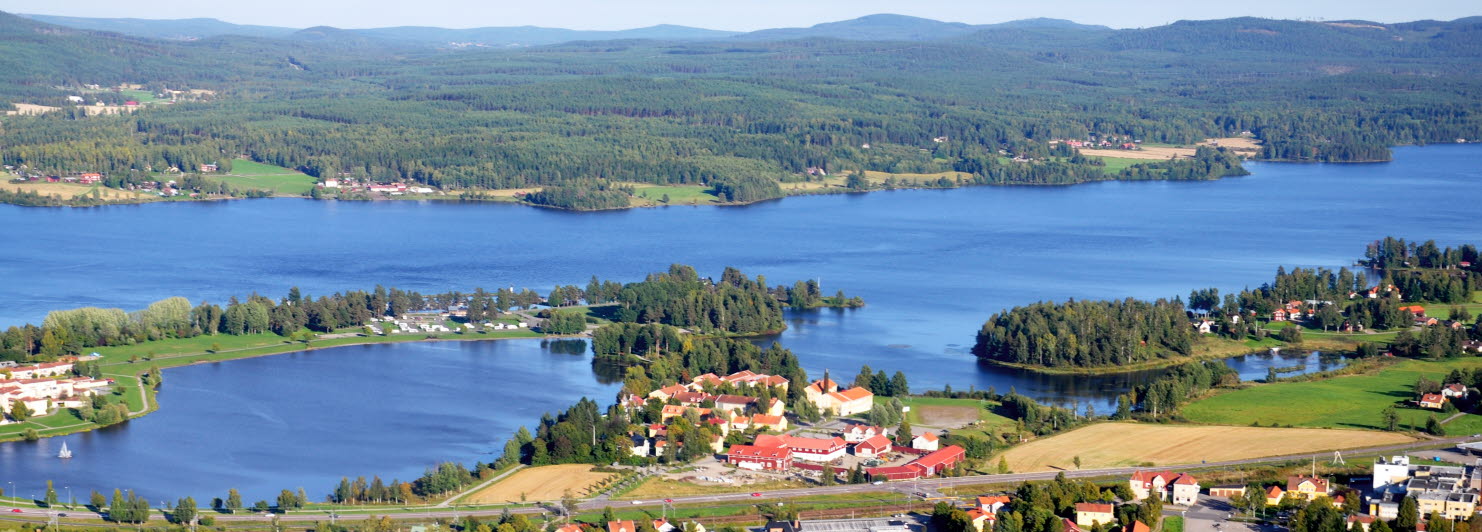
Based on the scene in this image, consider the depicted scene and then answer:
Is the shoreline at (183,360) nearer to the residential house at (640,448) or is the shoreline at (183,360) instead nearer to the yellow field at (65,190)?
the residential house at (640,448)

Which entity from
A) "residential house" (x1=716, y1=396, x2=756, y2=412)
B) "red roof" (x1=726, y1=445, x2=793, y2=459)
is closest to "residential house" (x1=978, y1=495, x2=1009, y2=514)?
"red roof" (x1=726, y1=445, x2=793, y2=459)

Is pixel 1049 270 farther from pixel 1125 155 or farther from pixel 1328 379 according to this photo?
pixel 1125 155

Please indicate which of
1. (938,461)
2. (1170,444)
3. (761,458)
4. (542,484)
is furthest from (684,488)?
(1170,444)

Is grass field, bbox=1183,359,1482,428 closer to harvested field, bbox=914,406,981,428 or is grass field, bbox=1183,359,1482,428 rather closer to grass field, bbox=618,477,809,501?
harvested field, bbox=914,406,981,428

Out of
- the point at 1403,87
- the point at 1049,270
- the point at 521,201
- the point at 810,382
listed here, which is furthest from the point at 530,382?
the point at 1403,87

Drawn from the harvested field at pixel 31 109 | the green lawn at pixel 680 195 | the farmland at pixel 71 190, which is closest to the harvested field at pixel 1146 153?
the green lawn at pixel 680 195

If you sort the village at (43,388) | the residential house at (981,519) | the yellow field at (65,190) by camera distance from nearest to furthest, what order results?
the residential house at (981,519) → the village at (43,388) → the yellow field at (65,190)

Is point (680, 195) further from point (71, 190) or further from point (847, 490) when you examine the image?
point (847, 490)
